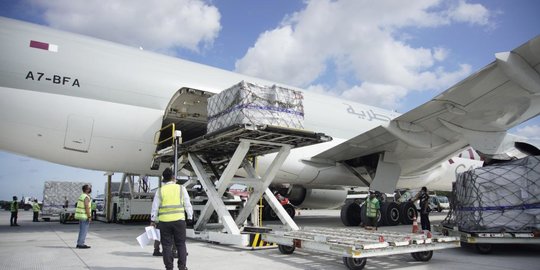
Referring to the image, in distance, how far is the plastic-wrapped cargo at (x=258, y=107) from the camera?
23.7 ft

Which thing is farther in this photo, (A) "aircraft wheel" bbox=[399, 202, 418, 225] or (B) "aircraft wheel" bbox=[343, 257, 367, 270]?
(A) "aircraft wheel" bbox=[399, 202, 418, 225]

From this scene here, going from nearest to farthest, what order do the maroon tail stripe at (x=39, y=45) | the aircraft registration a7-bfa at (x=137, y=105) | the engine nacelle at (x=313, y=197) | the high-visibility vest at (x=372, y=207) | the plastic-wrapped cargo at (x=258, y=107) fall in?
the plastic-wrapped cargo at (x=258, y=107), the aircraft registration a7-bfa at (x=137, y=105), the maroon tail stripe at (x=39, y=45), the high-visibility vest at (x=372, y=207), the engine nacelle at (x=313, y=197)

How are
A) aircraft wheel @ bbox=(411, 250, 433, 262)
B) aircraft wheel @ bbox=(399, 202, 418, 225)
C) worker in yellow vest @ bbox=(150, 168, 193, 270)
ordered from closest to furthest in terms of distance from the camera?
worker in yellow vest @ bbox=(150, 168, 193, 270) → aircraft wheel @ bbox=(411, 250, 433, 262) → aircraft wheel @ bbox=(399, 202, 418, 225)

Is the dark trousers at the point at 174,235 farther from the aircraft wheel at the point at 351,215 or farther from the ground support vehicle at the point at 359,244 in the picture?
the aircraft wheel at the point at 351,215

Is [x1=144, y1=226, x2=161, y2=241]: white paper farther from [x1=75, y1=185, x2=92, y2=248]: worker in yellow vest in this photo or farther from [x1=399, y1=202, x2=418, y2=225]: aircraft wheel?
[x1=399, y1=202, x2=418, y2=225]: aircraft wheel

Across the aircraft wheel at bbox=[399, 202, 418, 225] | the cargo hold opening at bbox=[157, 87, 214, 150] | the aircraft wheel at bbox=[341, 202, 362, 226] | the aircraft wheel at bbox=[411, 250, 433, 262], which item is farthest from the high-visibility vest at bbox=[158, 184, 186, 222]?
the aircraft wheel at bbox=[399, 202, 418, 225]

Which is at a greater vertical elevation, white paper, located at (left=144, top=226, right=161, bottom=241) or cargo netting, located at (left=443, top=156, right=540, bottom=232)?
cargo netting, located at (left=443, top=156, right=540, bottom=232)

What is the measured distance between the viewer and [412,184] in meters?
16.1

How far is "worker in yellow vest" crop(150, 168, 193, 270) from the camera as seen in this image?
4988mm

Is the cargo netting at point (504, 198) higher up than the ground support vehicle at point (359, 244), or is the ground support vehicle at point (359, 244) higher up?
the cargo netting at point (504, 198)

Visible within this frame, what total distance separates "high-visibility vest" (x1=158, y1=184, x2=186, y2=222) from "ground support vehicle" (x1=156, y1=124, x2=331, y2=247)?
197cm

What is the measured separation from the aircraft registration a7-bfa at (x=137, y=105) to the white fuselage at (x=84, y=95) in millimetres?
22

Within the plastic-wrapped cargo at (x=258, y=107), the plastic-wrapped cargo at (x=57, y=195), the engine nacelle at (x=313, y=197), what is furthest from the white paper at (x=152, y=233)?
the plastic-wrapped cargo at (x=57, y=195)

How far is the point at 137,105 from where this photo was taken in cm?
998
